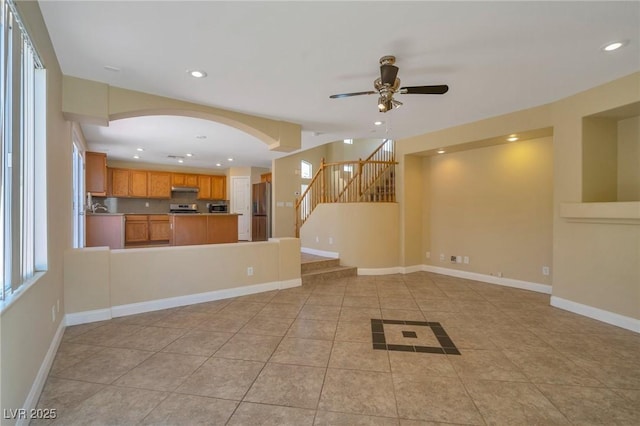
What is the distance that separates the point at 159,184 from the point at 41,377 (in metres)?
7.64

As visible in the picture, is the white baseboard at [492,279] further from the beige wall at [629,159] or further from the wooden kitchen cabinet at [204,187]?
the wooden kitchen cabinet at [204,187]

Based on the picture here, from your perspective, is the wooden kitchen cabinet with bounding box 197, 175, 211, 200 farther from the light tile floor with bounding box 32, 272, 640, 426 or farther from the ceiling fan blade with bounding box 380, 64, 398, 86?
the ceiling fan blade with bounding box 380, 64, 398, 86

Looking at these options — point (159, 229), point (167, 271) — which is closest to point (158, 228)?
point (159, 229)

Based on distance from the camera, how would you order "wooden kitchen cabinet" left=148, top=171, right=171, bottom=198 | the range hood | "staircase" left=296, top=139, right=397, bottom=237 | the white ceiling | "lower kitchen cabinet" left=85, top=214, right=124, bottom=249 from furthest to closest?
the range hood
"wooden kitchen cabinet" left=148, top=171, right=171, bottom=198
"staircase" left=296, top=139, right=397, bottom=237
"lower kitchen cabinet" left=85, top=214, right=124, bottom=249
the white ceiling

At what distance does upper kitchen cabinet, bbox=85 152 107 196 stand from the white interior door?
4114 millimetres

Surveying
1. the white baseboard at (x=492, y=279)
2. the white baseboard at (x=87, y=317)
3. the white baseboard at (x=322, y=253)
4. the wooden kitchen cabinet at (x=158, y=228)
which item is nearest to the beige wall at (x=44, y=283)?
the white baseboard at (x=87, y=317)

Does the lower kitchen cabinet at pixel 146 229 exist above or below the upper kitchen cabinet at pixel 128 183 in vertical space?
below

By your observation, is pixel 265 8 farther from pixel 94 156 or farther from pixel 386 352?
pixel 94 156

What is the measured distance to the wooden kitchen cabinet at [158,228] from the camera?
27.8 feet

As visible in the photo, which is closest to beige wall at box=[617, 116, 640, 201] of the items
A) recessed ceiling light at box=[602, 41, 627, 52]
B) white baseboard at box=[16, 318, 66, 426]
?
recessed ceiling light at box=[602, 41, 627, 52]

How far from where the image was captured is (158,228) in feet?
28.0

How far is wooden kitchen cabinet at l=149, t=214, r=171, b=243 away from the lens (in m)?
8.46

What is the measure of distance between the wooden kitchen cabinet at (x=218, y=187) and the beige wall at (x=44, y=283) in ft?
20.5

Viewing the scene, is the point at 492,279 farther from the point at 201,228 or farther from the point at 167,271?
the point at 201,228
